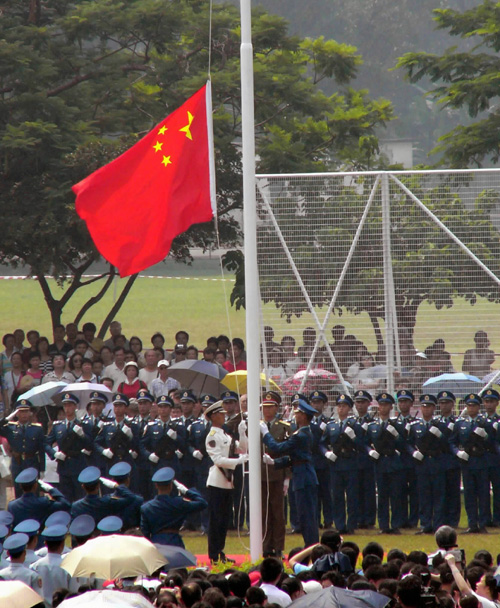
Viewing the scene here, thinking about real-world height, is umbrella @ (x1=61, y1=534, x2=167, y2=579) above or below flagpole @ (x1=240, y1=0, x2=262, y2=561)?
below

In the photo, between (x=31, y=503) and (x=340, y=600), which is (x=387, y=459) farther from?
(x=340, y=600)

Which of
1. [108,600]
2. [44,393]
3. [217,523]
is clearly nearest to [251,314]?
[217,523]

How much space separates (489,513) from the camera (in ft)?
39.8

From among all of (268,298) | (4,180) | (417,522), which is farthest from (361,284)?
(4,180)

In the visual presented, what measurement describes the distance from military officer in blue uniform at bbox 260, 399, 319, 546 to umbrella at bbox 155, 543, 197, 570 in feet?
9.01

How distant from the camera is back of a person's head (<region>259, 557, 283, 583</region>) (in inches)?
271

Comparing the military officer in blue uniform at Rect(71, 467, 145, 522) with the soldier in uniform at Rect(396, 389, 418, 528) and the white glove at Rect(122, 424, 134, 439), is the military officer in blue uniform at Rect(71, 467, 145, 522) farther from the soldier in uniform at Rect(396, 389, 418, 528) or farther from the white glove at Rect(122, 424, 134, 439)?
the soldier in uniform at Rect(396, 389, 418, 528)

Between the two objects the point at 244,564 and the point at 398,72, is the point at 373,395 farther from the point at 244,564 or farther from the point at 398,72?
the point at 398,72

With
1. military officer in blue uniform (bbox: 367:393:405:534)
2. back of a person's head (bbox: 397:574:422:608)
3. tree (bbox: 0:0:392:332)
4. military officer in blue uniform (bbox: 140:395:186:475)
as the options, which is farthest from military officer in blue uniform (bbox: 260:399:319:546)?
tree (bbox: 0:0:392:332)

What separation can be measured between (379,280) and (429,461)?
217cm

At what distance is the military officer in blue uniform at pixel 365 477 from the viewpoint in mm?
12383

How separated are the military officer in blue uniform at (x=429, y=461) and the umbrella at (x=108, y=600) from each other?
669cm

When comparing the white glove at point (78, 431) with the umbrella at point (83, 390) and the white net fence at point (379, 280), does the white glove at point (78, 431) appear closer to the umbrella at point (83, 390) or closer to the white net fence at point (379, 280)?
the umbrella at point (83, 390)

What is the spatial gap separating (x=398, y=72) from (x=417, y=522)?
4375 cm
